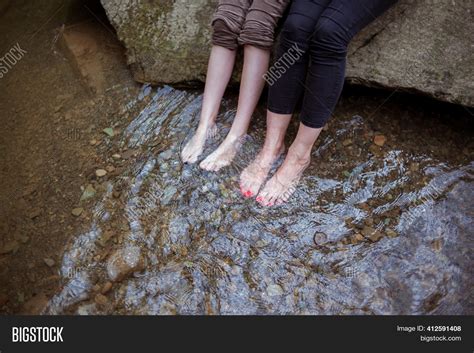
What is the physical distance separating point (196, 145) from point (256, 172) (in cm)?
39

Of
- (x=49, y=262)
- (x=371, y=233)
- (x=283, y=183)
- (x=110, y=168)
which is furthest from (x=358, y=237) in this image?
(x=49, y=262)

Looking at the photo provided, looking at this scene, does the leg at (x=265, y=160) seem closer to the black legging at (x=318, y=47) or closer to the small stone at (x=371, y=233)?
the black legging at (x=318, y=47)

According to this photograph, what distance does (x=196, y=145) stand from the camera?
264 centimetres

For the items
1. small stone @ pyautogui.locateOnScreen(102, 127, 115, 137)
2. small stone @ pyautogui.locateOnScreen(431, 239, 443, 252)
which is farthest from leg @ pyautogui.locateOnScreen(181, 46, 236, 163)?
small stone @ pyautogui.locateOnScreen(431, 239, 443, 252)

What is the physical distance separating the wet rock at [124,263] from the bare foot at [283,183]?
0.69m

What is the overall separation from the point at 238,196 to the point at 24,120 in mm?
1541

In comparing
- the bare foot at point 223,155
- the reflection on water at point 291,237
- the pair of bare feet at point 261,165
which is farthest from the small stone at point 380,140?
the bare foot at point 223,155

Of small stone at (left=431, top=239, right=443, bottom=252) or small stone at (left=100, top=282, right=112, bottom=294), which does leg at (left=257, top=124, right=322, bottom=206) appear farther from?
small stone at (left=100, top=282, right=112, bottom=294)

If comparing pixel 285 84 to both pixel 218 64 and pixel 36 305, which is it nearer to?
pixel 218 64

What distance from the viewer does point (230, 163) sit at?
2.59m

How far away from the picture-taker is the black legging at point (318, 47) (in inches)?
80.4

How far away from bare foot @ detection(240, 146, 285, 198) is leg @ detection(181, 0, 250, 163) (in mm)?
314

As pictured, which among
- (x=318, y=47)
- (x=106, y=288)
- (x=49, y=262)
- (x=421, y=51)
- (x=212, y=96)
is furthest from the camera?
(x=212, y=96)
